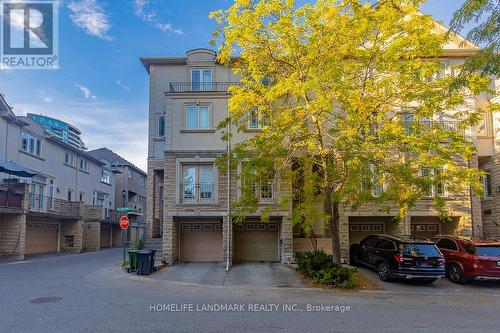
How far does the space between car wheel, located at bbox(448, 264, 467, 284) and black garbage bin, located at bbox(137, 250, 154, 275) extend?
37.6 ft

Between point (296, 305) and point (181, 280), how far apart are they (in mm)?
5558

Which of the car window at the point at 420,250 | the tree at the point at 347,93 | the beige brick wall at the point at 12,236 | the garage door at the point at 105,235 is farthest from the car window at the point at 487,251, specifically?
the garage door at the point at 105,235

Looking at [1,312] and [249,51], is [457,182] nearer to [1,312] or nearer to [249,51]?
[249,51]

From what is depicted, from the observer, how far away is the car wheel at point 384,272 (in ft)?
47.3

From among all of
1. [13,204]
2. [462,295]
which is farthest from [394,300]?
[13,204]

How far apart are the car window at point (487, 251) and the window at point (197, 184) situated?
1094 cm

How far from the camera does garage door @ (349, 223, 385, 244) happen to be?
69.6 ft

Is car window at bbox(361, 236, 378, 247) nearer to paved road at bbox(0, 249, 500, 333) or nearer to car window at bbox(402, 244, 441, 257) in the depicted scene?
car window at bbox(402, 244, 441, 257)

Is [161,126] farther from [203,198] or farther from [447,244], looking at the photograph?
[447,244]

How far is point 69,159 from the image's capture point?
31.4m

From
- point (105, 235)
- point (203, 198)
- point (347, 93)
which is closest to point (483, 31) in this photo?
point (347, 93)

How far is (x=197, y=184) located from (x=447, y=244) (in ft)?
36.0

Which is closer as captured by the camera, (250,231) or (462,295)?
(462,295)

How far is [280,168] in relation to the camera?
14.2 meters
